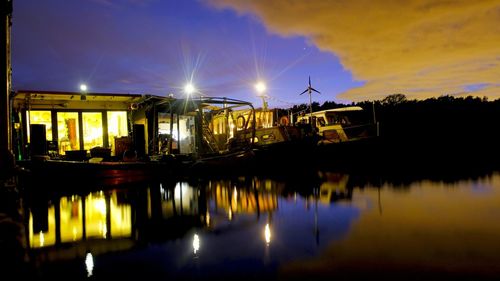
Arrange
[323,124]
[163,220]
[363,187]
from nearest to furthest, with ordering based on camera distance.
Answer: [163,220] < [363,187] < [323,124]

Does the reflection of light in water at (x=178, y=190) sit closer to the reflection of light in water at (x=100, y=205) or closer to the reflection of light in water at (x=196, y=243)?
the reflection of light in water at (x=100, y=205)

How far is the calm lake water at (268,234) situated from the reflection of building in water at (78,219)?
0.9 inches

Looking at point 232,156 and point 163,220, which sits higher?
point 232,156

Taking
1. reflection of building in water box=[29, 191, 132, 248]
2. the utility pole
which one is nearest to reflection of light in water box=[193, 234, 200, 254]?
reflection of building in water box=[29, 191, 132, 248]

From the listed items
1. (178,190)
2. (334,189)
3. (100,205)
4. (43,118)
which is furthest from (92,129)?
(334,189)

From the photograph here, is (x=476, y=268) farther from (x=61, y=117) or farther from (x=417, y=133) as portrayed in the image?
(x=417, y=133)

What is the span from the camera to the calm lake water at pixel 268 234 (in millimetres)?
4906

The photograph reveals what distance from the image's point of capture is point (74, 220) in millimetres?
8062

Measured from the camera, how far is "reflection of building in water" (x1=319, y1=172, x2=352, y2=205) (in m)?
10.5

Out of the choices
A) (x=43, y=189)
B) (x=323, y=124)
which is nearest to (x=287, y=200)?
(x=43, y=189)

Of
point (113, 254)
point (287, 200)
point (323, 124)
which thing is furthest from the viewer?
point (323, 124)

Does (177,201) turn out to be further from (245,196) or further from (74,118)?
(74,118)

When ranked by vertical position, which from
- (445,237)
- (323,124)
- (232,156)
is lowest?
(445,237)

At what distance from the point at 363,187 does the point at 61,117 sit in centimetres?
1680
